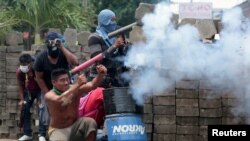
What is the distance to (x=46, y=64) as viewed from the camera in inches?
286

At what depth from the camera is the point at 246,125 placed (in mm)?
6039

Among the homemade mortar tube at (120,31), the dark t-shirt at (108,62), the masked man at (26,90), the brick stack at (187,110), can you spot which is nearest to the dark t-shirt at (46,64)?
the dark t-shirt at (108,62)

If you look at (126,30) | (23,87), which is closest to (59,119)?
(126,30)

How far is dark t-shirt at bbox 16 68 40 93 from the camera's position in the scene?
28.0 ft

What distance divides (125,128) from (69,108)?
653mm

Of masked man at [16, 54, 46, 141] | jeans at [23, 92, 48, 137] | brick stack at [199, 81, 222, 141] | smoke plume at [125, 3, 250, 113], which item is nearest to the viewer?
smoke plume at [125, 3, 250, 113]

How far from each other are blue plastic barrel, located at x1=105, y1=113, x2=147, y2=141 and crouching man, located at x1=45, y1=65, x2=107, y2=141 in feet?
0.57

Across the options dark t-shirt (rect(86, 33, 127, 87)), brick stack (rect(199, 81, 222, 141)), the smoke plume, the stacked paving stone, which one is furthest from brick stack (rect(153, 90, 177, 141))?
dark t-shirt (rect(86, 33, 127, 87))

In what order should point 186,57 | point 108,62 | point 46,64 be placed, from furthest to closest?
point 46,64 < point 108,62 < point 186,57

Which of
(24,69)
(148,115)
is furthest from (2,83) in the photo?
(148,115)

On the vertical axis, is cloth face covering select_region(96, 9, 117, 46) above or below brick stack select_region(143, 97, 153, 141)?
above

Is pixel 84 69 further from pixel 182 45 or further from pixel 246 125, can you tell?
pixel 246 125

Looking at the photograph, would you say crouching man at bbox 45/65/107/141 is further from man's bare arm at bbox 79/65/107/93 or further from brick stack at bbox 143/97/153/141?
brick stack at bbox 143/97/153/141

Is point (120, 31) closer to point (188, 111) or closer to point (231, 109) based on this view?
point (188, 111)
